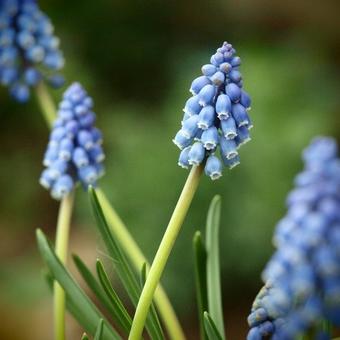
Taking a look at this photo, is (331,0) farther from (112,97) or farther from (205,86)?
(205,86)

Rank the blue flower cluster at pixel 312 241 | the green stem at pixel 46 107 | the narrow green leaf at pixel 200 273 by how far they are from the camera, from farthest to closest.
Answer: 1. the green stem at pixel 46 107
2. the narrow green leaf at pixel 200 273
3. the blue flower cluster at pixel 312 241


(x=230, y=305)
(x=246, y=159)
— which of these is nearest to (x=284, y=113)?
(x=246, y=159)

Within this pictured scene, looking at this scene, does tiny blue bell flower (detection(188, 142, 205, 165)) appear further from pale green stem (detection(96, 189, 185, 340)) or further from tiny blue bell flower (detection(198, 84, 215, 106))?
pale green stem (detection(96, 189, 185, 340))

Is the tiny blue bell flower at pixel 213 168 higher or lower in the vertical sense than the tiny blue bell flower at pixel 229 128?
lower

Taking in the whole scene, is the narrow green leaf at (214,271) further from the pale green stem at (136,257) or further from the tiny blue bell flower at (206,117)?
the tiny blue bell flower at (206,117)

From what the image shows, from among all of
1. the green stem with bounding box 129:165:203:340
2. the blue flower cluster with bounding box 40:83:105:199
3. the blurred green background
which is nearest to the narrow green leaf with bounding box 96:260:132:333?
the green stem with bounding box 129:165:203:340

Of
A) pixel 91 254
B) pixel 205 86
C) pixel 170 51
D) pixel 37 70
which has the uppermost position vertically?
pixel 170 51

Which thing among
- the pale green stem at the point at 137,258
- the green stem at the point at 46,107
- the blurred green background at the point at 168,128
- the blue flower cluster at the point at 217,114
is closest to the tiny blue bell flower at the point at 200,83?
the blue flower cluster at the point at 217,114
